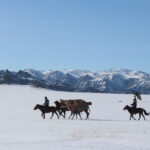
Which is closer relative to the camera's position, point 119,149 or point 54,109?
point 119,149

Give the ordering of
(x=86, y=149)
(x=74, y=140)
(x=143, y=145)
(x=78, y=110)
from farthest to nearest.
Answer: (x=78, y=110), (x=74, y=140), (x=143, y=145), (x=86, y=149)

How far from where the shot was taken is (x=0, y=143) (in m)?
16.2

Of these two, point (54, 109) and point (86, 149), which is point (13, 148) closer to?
point (86, 149)

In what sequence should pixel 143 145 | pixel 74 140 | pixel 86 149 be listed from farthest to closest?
pixel 74 140 → pixel 143 145 → pixel 86 149

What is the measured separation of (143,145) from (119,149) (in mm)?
1581

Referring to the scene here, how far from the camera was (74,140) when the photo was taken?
56.0 ft

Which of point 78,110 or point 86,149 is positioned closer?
point 86,149

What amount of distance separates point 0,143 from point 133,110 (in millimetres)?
21801

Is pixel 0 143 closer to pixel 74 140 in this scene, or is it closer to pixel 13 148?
pixel 13 148

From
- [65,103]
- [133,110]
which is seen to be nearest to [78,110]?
[65,103]

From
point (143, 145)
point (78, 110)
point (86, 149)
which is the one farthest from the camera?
point (78, 110)

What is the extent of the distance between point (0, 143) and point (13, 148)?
1681mm

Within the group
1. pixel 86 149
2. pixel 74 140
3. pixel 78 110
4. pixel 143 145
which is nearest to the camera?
pixel 86 149

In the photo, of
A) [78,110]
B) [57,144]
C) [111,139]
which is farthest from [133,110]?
[57,144]
